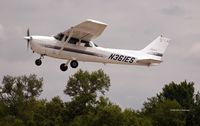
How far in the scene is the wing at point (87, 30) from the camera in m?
50.0

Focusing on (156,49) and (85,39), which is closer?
(85,39)

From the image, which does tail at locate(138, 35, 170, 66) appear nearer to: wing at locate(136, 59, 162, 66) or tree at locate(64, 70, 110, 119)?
wing at locate(136, 59, 162, 66)

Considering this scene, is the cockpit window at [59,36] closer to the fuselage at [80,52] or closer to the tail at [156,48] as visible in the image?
the fuselage at [80,52]

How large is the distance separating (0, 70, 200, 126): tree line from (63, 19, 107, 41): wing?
3177 cm

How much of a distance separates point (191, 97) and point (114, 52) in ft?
185

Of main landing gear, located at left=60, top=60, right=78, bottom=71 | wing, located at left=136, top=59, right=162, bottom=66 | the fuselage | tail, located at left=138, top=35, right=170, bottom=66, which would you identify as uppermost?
tail, located at left=138, top=35, right=170, bottom=66

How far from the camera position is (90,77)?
93.5 meters

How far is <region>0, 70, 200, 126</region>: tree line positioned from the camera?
294 feet

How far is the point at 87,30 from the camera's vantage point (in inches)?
2005

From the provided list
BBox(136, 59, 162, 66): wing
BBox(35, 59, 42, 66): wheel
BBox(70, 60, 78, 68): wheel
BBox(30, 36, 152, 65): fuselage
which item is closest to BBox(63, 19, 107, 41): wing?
BBox(30, 36, 152, 65): fuselage

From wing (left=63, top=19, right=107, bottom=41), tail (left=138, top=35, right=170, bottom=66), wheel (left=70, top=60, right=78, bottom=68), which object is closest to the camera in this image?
Result: wing (left=63, top=19, right=107, bottom=41)

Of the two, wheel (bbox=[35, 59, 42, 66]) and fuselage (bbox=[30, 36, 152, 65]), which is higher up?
fuselage (bbox=[30, 36, 152, 65])

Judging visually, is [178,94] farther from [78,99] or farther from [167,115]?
[78,99]

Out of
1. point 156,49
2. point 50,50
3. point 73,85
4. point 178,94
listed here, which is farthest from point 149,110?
point 50,50
